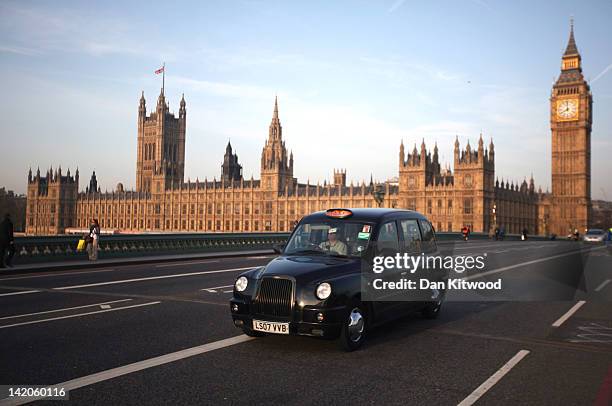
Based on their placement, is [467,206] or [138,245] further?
[467,206]

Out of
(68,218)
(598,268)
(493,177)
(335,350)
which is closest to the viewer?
(335,350)

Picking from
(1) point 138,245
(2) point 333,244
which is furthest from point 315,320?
(1) point 138,245

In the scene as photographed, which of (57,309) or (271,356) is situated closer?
(271,356)

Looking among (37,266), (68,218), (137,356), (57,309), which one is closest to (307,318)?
(137,356)

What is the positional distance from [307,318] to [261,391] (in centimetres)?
149

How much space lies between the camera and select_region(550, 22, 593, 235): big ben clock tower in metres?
105

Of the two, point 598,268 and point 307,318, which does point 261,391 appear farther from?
point 598,268

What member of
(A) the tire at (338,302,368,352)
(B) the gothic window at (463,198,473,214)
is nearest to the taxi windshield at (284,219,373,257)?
(A) the tire at (338,302,368,352)

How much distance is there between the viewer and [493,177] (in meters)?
86.4

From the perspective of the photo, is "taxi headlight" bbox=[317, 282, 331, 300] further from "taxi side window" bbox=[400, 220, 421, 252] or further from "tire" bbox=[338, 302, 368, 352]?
"taxi side window" bbox=[400, 220, 421, 252]

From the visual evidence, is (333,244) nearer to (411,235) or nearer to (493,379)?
(411,235)

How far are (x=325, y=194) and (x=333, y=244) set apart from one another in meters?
89.9

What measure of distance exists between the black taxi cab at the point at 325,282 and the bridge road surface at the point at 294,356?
0.38m

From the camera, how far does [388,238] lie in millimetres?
8359
